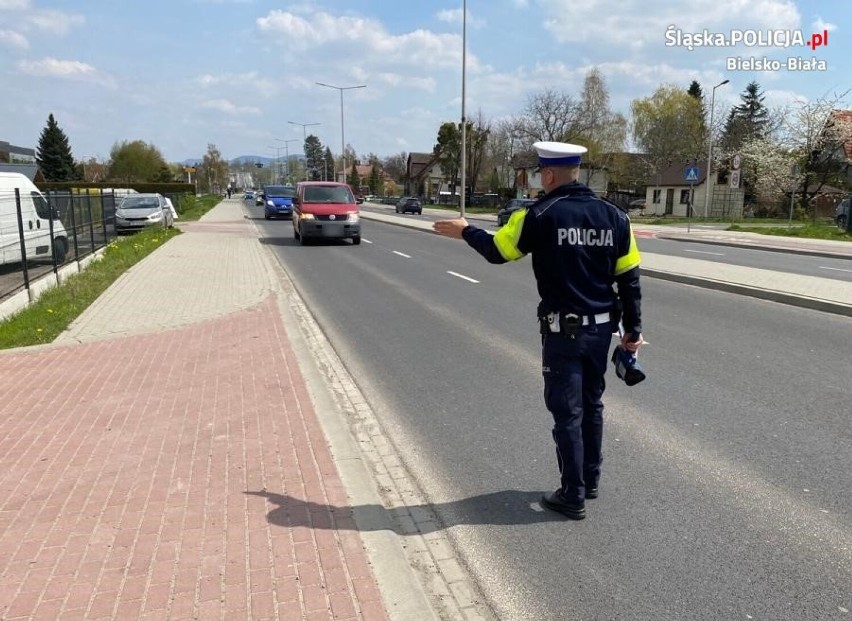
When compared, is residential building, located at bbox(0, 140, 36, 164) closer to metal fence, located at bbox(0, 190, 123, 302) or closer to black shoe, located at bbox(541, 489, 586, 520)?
metal fence, located at bbox(0, 190, 123, 302)

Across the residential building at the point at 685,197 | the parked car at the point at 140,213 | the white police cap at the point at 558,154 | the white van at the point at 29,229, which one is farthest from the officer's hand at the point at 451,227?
the residential building at the point at 685,197

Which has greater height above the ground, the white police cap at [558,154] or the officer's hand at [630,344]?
the white police cap at [558,154]

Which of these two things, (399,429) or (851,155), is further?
(851,155)

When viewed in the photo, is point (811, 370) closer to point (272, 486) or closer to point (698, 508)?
point (698, 508)

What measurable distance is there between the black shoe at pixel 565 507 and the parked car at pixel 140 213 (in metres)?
25.1

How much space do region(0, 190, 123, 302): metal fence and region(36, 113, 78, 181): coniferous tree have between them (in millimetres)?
76886

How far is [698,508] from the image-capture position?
11.8 feet

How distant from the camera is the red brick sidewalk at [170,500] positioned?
2686 millimetres

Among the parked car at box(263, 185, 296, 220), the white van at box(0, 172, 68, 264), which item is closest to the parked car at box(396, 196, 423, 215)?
the parked car at box(263, 185, 296, 220)

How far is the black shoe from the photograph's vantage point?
3.51 m

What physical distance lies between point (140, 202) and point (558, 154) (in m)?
26.9

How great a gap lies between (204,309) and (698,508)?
7356mm

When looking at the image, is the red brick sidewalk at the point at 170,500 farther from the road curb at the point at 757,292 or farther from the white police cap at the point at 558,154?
the road curb at the point at 757,292

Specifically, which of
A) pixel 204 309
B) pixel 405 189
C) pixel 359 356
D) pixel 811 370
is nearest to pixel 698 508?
pixel 811 370
